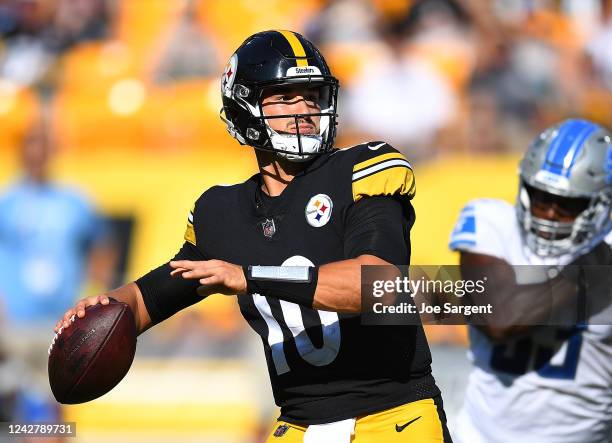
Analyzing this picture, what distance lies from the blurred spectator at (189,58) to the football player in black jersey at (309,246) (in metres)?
5.19

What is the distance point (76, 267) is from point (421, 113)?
280cm

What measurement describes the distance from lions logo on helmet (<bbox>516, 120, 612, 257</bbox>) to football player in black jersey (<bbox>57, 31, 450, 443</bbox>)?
91 cm

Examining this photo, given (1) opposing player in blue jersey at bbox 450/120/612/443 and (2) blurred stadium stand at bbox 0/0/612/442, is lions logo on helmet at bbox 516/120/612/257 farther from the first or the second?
(2) blurred stadium stand at bbox 0/0/612/442

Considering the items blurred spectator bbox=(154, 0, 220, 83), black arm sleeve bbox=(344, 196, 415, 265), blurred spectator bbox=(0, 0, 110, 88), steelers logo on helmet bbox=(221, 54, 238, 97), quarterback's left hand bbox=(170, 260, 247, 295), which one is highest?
blurred spectator bbox=(0, 0, 110, 88)

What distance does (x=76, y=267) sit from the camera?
7512 millimetres

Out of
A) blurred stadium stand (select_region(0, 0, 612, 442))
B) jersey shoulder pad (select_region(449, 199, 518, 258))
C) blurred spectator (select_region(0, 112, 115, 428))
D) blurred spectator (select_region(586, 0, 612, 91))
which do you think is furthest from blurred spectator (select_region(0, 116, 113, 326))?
blurred spectator (select_region(586, 0, 612, 91))

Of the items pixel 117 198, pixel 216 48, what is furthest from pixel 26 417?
pixel 216 48

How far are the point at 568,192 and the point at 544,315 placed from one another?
486 millimetres

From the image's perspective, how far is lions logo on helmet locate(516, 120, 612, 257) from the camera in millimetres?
3963

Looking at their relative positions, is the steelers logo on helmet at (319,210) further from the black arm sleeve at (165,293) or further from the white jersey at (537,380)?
the white jersey at (537,380)

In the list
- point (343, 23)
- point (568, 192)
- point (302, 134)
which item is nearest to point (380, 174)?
point (302, 134)

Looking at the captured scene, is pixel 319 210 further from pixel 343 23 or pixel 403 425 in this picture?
pixel 343 23

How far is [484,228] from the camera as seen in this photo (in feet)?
13.2

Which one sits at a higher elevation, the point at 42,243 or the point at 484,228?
the point at 42,243
